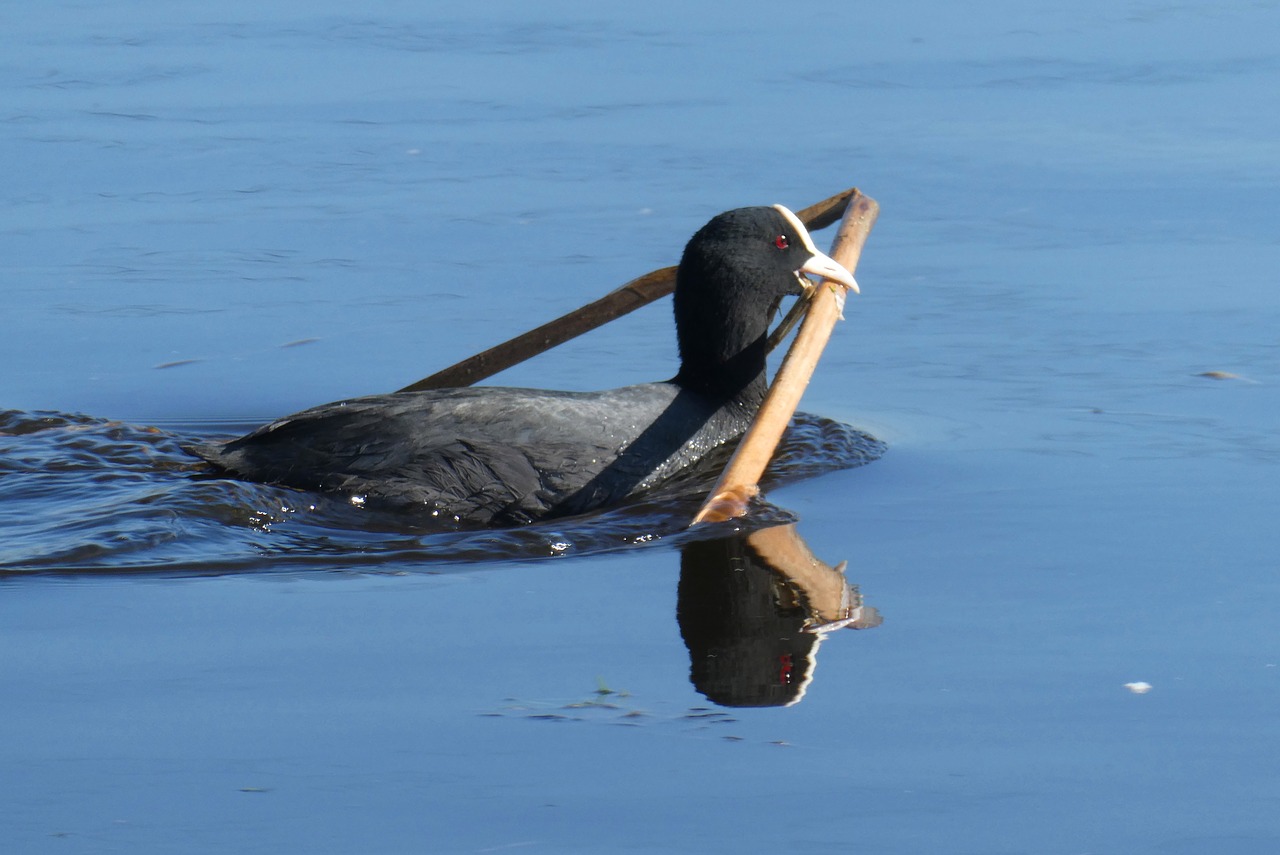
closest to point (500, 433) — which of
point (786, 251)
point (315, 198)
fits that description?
point (786, 251)

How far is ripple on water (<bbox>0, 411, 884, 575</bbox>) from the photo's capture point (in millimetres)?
5238

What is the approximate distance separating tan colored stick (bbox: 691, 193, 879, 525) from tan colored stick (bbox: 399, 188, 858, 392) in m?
0.73

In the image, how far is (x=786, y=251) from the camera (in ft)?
21.9

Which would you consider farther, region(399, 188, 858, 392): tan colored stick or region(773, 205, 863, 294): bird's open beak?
region(399, 188, 858, 392): tan colored stick

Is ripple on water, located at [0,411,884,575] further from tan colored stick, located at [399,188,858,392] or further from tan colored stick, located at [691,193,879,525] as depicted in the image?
tan colored stick, located at [399,188,858,392]

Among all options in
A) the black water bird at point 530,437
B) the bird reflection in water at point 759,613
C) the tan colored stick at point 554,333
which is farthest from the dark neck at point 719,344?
the bird reflection in water at point 759,613

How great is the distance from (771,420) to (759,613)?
1.05 meters

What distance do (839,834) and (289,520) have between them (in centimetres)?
272

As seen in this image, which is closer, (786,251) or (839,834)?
(839,834)

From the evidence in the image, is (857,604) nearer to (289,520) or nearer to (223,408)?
(289,520)

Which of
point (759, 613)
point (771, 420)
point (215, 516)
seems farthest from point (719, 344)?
point (759, 613)

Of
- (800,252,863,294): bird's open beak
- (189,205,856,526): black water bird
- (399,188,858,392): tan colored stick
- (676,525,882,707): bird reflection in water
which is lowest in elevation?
(676,525,882,707): bird reflection in water

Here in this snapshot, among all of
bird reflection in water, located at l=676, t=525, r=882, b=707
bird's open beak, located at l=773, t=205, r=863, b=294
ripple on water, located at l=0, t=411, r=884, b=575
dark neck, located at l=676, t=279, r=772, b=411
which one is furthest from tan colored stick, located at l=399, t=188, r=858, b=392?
bird reflection in water, located at l=676, t=525, r=882, b=707

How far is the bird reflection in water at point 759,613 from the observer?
413 centimetres
